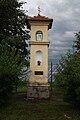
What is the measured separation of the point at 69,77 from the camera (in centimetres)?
1202

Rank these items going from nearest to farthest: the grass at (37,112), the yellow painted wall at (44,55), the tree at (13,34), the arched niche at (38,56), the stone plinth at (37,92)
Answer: the grass at (37,112) → the tree at (13,34) → the stone plinth at (37,92) → the yellow painted wall at (44,55) → the arched niche at (38,56)

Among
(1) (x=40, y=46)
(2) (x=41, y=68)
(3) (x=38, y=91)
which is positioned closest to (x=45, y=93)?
(3) (x=38, y=91)

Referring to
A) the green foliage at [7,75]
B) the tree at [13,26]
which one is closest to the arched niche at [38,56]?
the tree at [13,26]

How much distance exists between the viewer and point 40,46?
1672cm

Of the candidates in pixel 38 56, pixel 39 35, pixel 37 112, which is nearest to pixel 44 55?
pixel 38 56

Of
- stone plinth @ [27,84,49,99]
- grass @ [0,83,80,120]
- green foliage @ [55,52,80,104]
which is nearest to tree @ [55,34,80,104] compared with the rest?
green foliage @ [55,52,80,104]

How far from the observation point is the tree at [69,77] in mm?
11581

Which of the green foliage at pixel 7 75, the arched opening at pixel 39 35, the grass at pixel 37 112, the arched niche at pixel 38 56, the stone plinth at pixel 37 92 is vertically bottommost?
the grass at pixel 37 112

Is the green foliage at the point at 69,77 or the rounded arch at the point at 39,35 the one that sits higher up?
the rounded arch at the point at 39,35

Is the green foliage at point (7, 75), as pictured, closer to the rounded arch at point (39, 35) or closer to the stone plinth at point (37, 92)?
the stone plinth at point (37, 92)

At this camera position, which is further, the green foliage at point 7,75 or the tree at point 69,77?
the green foliage at point 7,75

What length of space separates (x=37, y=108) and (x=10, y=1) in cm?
796

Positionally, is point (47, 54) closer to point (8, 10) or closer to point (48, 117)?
point (8, 10)

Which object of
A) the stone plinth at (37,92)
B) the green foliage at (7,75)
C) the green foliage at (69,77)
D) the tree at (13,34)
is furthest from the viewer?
the stone plinth at (37,92)
